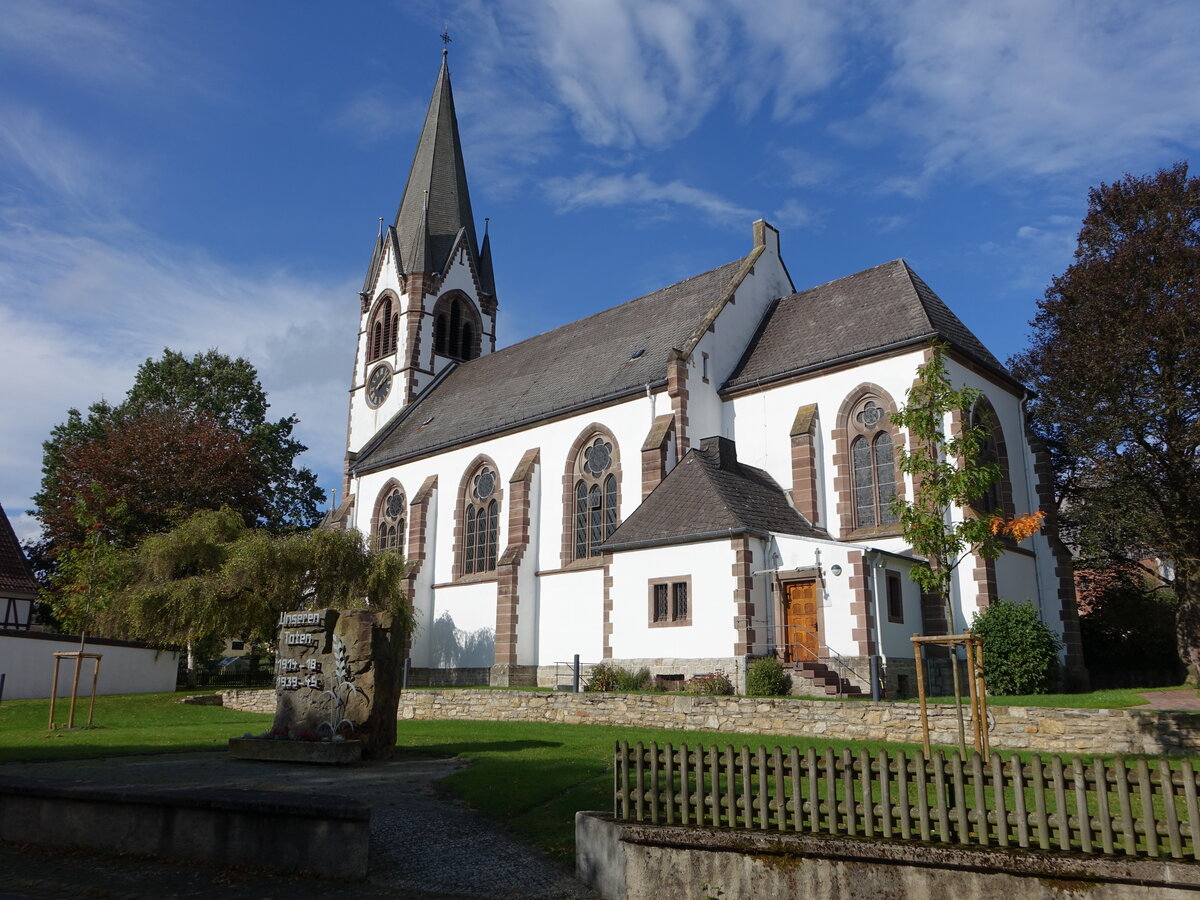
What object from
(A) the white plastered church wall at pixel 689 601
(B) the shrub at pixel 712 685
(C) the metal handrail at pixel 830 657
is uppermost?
(A) the white plastered church wall at pixel 689 601

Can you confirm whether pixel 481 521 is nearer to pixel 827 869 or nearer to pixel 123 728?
pixel 123 728

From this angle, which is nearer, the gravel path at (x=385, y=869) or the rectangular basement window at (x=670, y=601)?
the gravel path at (x=385, y=869)

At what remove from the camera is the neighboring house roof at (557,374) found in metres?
30.7

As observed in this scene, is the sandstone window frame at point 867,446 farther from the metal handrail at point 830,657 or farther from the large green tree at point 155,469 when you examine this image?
the large green tree at point 155,469

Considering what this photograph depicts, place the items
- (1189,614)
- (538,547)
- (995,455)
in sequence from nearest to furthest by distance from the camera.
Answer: (1189,614) → (995,455) → (538,547)

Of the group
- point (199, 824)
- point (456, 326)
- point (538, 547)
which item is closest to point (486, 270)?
point (456, 326)

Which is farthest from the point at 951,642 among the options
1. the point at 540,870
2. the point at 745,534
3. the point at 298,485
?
the point at 298,485

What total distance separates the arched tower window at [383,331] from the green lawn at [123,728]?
2213cm

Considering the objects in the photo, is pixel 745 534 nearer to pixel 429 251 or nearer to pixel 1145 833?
pixel 1145 833

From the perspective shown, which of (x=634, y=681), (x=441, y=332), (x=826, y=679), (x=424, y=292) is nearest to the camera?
(x=826, y=679)

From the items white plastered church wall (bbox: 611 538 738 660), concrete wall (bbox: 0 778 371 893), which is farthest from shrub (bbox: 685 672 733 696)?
concrete wall (bbox: 0 778 371 893)

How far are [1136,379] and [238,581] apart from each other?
25017 millimetres

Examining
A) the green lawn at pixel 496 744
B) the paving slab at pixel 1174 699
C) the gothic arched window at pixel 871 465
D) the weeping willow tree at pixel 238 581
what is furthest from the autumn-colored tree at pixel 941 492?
the weeping willow tree at pixel 238 581

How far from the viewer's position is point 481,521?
3366cm
